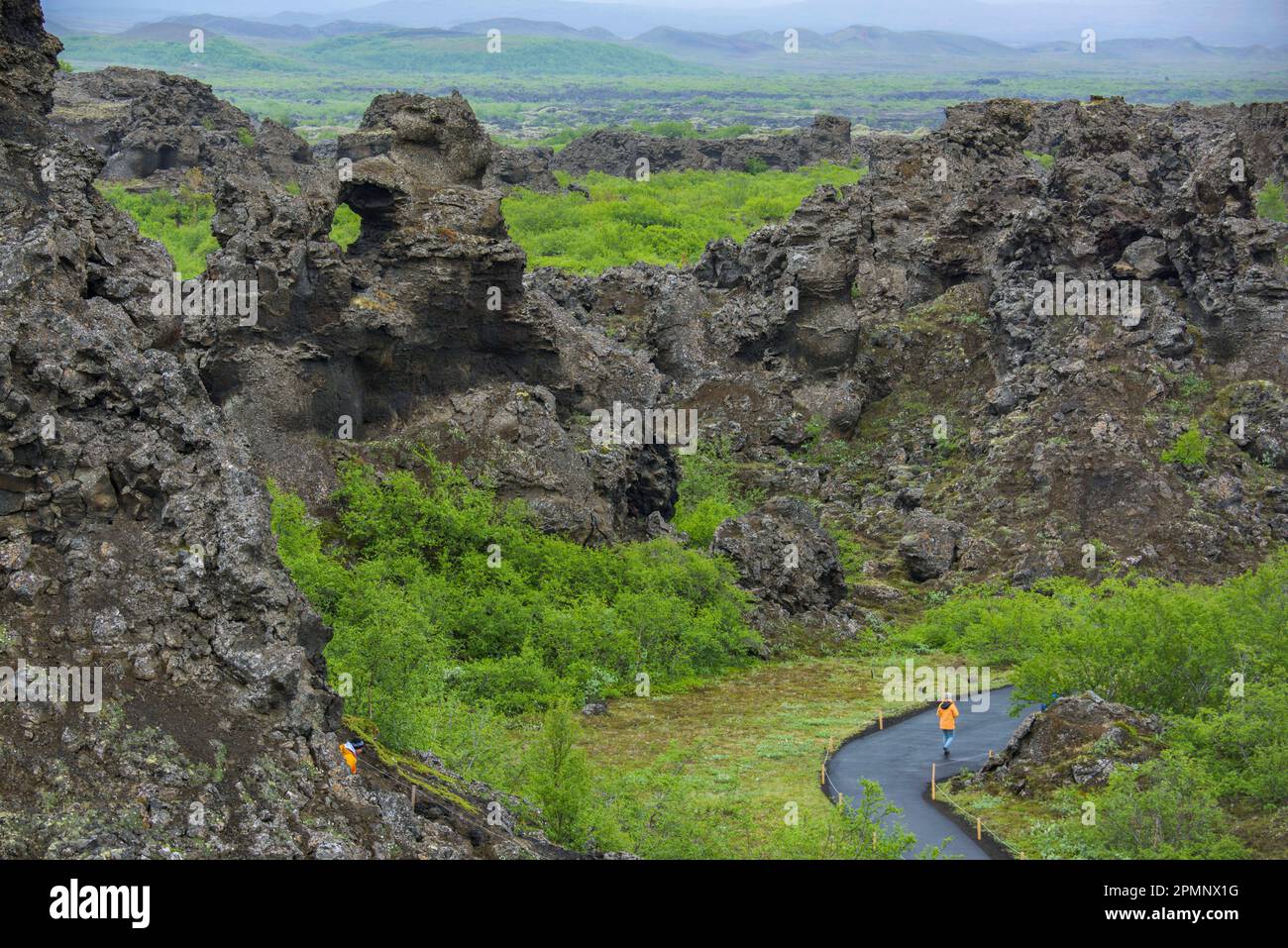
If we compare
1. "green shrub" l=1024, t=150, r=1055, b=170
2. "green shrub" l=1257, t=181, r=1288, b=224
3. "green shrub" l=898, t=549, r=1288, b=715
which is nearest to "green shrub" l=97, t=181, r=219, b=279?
"green shrub" l=1257, t=181, r=1288, b=224

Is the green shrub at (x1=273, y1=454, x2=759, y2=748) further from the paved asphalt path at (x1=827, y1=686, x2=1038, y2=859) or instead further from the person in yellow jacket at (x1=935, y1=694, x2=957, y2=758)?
the person in yellow jacket at (x1=935, y1=694, x2=957, y2=758)

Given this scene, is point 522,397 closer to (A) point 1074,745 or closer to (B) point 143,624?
(A) point 1074,745

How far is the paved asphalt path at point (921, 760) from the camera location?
28281mm

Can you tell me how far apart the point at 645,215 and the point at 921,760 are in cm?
9095

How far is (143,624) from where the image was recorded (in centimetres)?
1775

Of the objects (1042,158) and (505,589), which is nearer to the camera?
(505,589)

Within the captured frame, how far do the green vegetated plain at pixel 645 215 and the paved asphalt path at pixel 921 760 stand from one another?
5980 centimetres

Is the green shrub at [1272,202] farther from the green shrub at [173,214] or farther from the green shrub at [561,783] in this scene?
the green shrub at [561,783]

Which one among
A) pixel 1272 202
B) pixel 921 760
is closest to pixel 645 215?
pixel 1272 202

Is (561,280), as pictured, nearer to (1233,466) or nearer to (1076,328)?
(1076,328)

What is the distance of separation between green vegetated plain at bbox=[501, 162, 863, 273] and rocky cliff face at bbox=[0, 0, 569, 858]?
7663 cm

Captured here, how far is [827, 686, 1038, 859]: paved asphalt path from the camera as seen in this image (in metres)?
28.3

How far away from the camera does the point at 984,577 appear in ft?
175

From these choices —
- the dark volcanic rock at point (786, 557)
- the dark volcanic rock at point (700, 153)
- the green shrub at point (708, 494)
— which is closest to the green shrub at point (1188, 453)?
the dark volcanic rock at point (786, 557)
